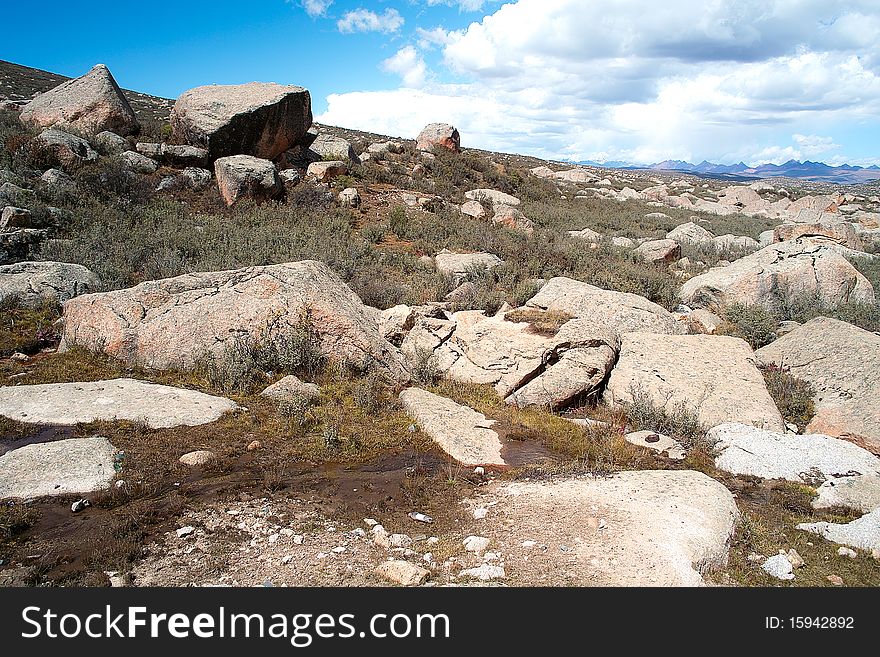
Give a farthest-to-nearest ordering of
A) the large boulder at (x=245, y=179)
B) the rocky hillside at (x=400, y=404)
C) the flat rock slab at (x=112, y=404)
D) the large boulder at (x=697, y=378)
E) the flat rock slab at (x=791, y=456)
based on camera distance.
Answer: the large boulder at (x=245, y=179) → the large boulder at (x=697, y=378) → the flat rock slab at (x=112, y=404) → the flat rock slab at (x=791, y=456) → the rocky hillside at (x=400, y=404)

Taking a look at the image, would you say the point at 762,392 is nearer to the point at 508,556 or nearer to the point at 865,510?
the point at 865,510

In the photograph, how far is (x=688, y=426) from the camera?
6.46 meters

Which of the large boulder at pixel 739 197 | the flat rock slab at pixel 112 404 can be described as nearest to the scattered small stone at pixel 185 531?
the flat rock slab at pixel 112 404

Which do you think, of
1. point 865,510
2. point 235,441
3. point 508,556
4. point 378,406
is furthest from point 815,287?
point 235,441

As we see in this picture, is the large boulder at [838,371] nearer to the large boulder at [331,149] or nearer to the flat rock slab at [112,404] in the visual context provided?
the flat rock slab at [112,404]

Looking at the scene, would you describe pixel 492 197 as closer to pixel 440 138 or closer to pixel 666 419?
pixel 440 138

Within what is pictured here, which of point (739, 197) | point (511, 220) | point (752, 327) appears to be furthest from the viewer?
point (739, 197)

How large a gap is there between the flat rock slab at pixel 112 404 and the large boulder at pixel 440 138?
26508 millimetres

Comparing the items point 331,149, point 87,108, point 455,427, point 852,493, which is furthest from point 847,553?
point 87,108

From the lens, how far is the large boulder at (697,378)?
22.0 ft

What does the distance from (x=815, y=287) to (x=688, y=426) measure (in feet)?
26.3

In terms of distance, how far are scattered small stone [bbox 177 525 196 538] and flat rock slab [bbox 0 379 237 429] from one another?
198cm

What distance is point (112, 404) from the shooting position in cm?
592

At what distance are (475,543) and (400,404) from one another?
2930mm
